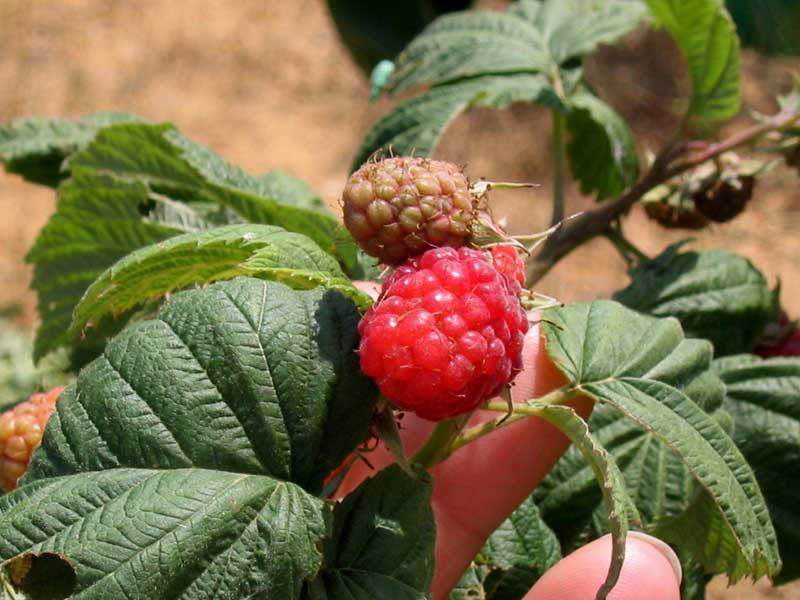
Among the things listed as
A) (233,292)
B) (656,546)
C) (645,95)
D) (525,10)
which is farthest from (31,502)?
(645,95)

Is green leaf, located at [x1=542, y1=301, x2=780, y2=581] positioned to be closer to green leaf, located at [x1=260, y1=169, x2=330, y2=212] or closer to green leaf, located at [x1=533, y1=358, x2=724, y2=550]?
green leaf, located at [x1=533, y1=358, x2=724, y2=550]

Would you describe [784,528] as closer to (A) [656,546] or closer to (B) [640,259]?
(A) [656,546]

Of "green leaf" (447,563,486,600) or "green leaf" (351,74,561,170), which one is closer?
"green leaf" (447,563,486,600)

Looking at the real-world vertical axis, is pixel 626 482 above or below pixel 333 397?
below

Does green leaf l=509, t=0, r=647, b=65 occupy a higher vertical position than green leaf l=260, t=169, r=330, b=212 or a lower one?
higher

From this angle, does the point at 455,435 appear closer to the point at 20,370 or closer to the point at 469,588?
the point at 469,588

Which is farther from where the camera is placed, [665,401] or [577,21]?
[577,21]

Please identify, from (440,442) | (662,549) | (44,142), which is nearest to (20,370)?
(44,142)

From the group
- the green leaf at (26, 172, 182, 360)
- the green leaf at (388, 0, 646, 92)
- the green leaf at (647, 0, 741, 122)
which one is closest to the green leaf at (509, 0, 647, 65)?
the green leaf at (388, 0, 646, 92)

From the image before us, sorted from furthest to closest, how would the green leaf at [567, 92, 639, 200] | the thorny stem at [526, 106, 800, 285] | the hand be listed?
the green leaf at [567, 92, 639, 200], the thorny stem at [526, 106, 800, 285], the hand
